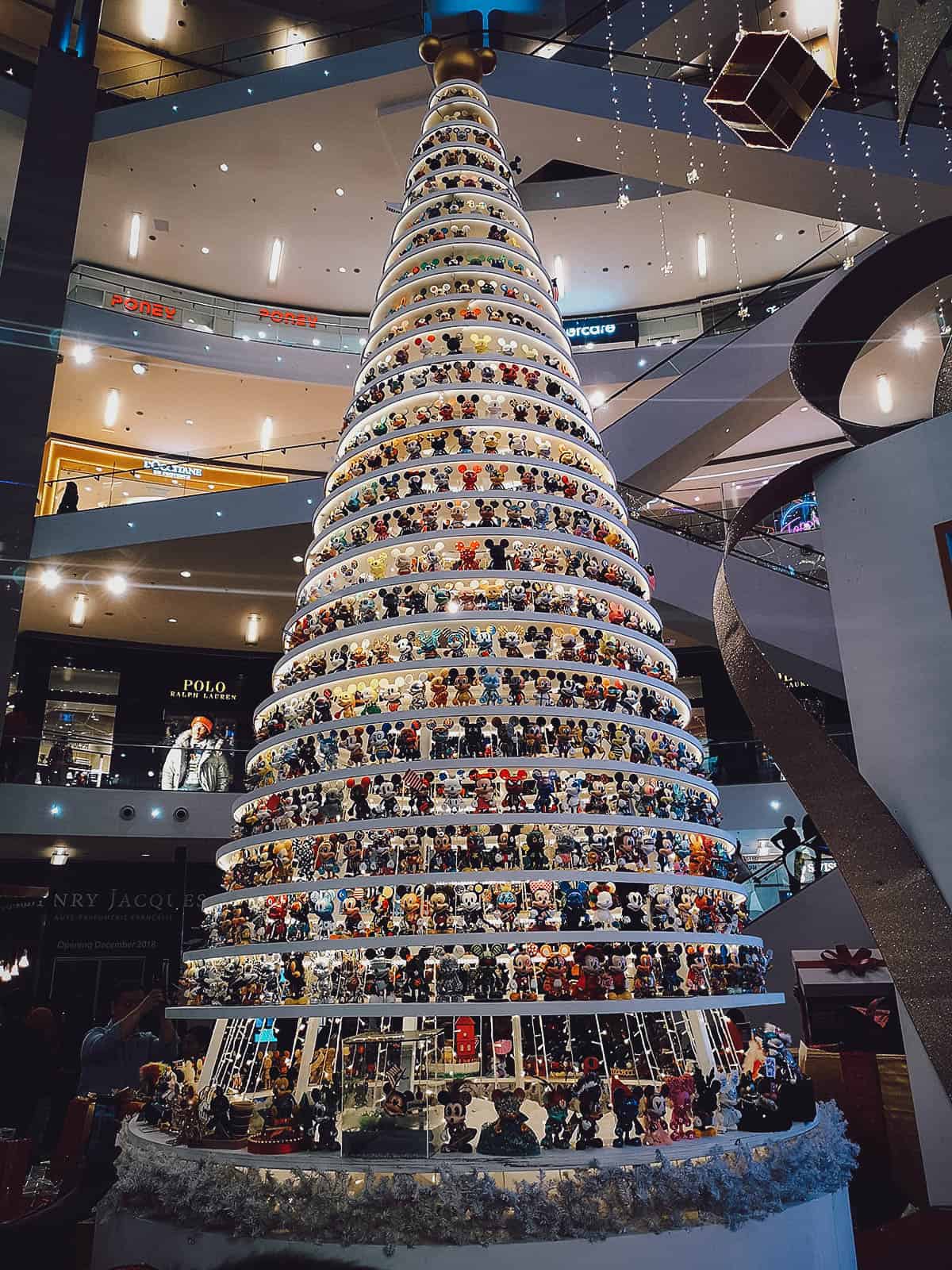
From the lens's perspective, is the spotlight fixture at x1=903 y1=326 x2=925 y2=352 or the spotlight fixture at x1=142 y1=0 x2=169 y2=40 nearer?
the spotlight fixture at x1=903 y1=326 x2=925 y2=352

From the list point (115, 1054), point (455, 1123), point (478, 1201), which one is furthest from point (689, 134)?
point (478, 1201)

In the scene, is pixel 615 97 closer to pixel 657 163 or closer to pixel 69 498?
pixel 657 163

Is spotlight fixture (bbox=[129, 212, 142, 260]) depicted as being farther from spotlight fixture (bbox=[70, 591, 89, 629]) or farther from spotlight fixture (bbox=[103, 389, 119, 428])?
spotlight fixture (bbox=[70, 591, 89, 629])

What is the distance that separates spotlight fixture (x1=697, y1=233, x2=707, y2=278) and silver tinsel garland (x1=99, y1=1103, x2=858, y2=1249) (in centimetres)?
2018

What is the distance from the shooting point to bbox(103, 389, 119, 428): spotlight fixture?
1984 centimetres

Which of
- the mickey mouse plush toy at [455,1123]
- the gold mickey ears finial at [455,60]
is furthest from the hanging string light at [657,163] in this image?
the mickey mouse plush toy at [455,1123]

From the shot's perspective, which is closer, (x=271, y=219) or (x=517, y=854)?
(x=517, y=854)

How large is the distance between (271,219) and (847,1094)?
19.5 meters

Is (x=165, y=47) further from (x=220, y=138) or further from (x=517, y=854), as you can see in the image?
(x=517, y=854)

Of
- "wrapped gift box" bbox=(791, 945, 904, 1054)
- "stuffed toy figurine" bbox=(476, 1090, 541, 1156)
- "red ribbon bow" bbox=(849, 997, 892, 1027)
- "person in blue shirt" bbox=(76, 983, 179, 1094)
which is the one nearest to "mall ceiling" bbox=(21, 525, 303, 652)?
"person in blue shirt" bbox=(76, 983, 179, 1094)

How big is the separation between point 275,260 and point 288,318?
1.56 meters

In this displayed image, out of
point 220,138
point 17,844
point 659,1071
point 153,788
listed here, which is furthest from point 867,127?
point 17,844

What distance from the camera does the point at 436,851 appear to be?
4918 mm

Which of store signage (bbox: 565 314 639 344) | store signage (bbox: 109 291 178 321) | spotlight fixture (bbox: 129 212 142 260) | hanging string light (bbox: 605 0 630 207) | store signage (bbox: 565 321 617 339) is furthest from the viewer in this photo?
store signage (bbox: 565 321 617 339)
